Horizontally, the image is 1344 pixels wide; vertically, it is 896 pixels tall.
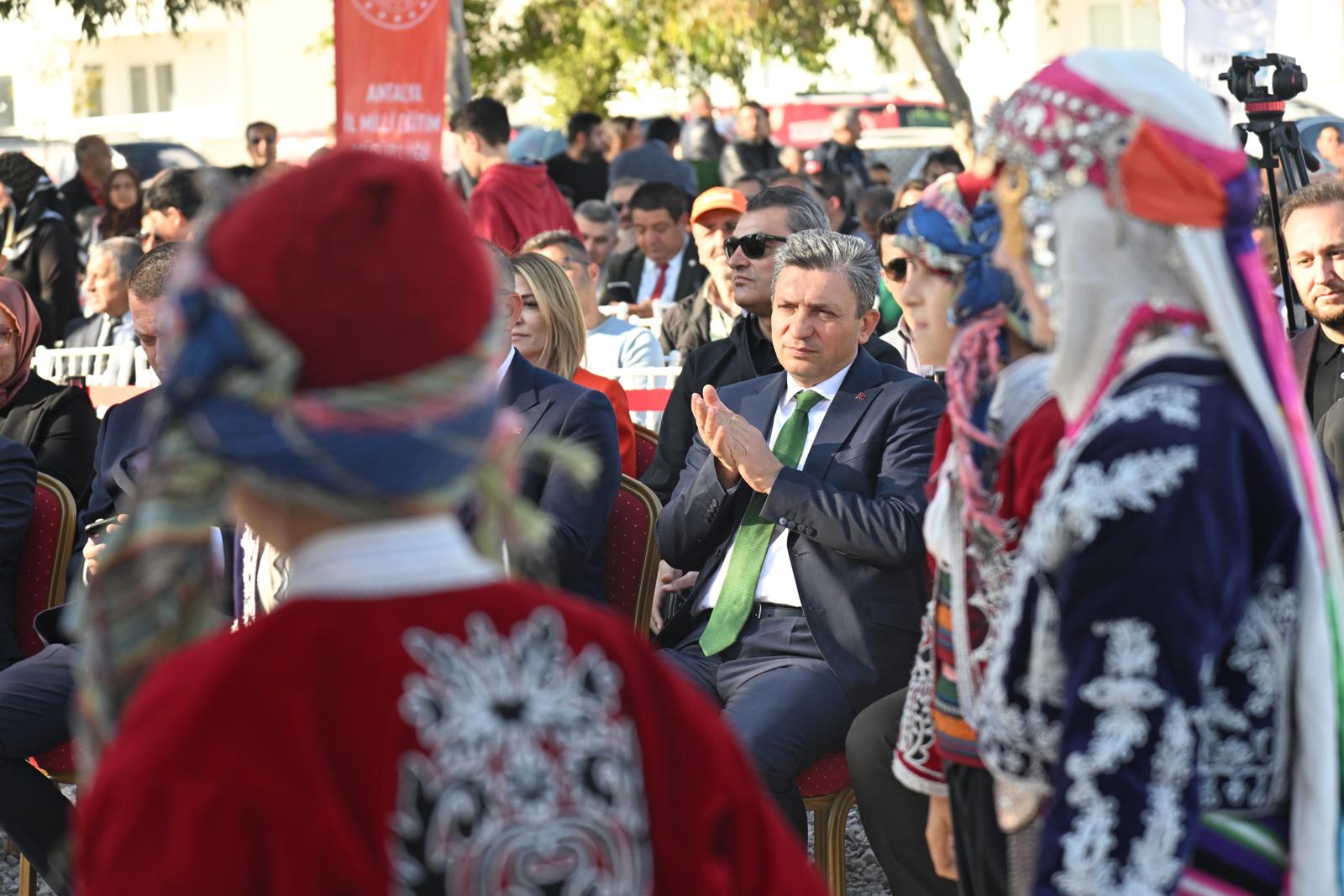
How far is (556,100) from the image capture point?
1969 centimetres

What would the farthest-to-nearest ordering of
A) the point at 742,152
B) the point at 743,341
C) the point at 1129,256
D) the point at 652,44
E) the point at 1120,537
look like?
the point at 652,44, the point at 742,152, the point at 743,341, the point at 1129,256, the point at 1120,537

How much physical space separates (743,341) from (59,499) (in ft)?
6.57

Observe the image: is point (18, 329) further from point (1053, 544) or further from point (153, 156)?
point (153, 156)

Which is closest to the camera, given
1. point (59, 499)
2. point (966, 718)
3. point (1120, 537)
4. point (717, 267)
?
point (1120, 537)

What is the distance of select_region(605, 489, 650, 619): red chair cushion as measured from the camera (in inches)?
171

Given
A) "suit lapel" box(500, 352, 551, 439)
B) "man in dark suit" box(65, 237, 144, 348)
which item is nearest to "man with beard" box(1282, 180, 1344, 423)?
"suit lapel" box(500, 352, 551, 439)

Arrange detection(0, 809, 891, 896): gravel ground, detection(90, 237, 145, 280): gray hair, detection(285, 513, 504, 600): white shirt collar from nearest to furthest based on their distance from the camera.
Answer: detection(285, 513, 504, 600): white shirt collar
detection(0, 809, 891, 896): gravel ground
detection(90, 237, 145, 280): gray hair

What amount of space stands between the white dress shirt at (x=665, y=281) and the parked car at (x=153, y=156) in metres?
9.38

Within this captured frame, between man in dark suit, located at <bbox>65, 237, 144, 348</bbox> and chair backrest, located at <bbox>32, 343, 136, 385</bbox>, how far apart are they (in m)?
0.07

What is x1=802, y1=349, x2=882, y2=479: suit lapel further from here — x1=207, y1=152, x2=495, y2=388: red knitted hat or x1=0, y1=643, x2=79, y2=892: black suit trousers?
x1=207, y1=152, x2=495, y2=388: red knitted hat

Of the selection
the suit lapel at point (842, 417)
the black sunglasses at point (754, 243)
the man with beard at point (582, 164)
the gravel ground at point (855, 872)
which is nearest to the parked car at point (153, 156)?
the man with beard at point (582, 164)

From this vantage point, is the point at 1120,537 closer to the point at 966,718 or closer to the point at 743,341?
the point at 966,718

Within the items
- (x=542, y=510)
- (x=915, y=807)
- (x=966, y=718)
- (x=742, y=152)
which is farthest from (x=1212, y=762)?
(x=742, y=152)

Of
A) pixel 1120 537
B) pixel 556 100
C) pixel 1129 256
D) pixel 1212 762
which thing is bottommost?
pixel 556 100
